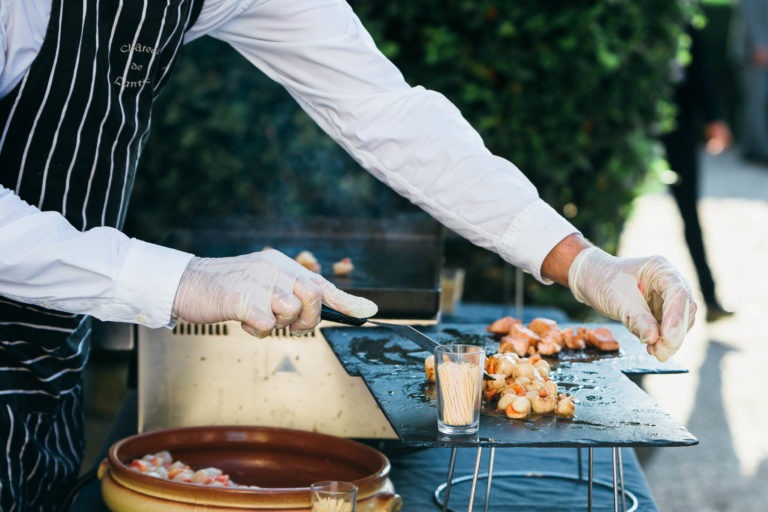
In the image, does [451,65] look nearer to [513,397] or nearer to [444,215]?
[444,215]

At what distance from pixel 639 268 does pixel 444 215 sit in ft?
1.30

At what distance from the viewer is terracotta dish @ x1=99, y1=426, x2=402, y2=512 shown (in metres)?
1.67

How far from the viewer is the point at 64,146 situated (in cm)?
182

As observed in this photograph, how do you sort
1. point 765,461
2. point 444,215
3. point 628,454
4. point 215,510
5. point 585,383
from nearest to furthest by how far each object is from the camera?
point 215,510 < point 585,383 < point 444,215 < point 628,454 < point 765,461

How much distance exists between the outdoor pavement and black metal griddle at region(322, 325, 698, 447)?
10 centimetres

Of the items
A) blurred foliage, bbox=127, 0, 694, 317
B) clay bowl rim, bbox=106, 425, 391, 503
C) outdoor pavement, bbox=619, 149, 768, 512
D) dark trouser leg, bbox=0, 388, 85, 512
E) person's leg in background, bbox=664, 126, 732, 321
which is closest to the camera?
clay bowl rim, bbox=106, 425, 391, 503

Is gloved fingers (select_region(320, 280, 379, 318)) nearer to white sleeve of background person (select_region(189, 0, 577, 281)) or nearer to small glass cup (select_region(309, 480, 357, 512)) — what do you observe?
small glass cup (select_region(309, 480, 357, 512))

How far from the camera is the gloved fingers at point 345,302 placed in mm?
1513

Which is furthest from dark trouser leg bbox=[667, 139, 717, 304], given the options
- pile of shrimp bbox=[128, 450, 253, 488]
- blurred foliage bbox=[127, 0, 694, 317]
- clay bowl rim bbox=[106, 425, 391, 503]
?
pile of shrimp bbox=[128, 450, 253, 488]

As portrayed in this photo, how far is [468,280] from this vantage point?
4.76m

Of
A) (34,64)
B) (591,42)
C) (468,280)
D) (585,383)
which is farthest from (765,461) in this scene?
(34,64)

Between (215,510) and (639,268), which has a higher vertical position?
(639,268)

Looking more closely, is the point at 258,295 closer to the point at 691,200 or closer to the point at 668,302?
the point at 668,302

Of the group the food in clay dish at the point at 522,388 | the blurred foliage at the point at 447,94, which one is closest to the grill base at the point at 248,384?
the food in clay dish at the point at 522,388
